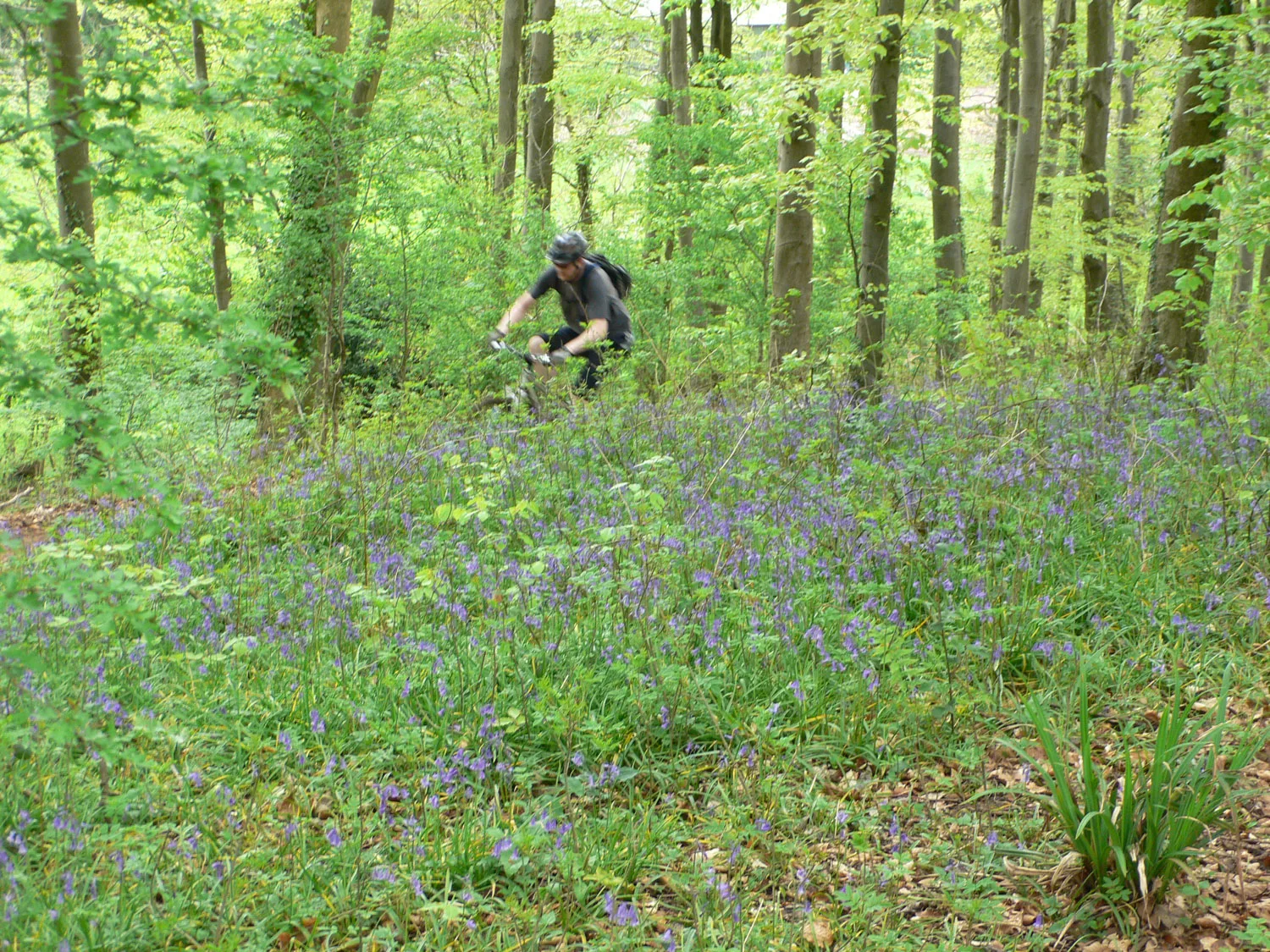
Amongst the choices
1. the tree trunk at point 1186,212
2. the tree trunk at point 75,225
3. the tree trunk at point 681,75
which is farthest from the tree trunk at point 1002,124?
the tree trunk at point 75,225

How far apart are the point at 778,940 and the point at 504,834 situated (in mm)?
807

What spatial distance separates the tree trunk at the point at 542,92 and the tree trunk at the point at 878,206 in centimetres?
745

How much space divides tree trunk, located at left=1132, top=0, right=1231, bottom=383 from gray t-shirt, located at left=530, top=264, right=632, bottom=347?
3.88 m

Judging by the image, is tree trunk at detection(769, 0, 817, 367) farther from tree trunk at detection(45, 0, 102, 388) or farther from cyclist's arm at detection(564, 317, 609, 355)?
tree trunk at detection(45, 0, 102, 388)

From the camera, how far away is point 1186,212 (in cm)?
816

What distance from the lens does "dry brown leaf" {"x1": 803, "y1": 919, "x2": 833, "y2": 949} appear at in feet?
8.59

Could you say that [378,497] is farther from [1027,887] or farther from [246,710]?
[1027,887]

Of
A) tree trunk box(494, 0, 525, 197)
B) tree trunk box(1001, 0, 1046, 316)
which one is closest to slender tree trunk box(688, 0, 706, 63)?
tree trunk box(494, 0, 525, 197)

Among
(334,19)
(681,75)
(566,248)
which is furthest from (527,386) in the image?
(681,75)

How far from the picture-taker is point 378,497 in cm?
577

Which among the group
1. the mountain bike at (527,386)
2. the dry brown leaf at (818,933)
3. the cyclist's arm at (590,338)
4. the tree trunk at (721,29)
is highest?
the tree trunk at (721,29)

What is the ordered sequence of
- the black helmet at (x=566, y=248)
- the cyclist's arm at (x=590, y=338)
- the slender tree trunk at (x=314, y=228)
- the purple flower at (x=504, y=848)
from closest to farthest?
the purple flower at (x=504, y=848) → the cyclist's arm at (x=590, y=338) → the black helmet at (x=566, y=248) → the slender tree trunk at (x=314, y=228)

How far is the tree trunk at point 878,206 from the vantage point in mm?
7797

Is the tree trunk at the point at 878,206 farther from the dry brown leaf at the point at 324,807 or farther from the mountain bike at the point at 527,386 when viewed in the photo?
the dry brown leaf at the point at 324,807
